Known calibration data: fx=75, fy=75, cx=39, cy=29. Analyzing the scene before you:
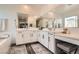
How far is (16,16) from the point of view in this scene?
1294mm

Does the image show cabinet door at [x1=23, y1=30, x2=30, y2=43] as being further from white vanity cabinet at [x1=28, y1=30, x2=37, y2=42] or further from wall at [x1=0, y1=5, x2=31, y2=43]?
wall at [x1=0, y1=5, x2=31, y2=43]

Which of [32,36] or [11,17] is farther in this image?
[32,36]

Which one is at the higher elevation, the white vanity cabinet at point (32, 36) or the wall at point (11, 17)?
the wall at point (11, 17)

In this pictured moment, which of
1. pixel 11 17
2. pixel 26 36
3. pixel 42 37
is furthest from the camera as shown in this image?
pixel 42 37

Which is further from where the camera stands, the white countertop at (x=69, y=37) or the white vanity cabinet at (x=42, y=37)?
the white vanity cabinet at (x=42, y=37)

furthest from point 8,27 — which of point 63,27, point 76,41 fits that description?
point 76,41

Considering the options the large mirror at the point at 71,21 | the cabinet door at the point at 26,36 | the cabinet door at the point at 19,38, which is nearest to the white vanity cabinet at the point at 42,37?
the cabinet door at the point at 26,36

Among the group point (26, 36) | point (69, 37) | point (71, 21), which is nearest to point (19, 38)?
point (26, 36)

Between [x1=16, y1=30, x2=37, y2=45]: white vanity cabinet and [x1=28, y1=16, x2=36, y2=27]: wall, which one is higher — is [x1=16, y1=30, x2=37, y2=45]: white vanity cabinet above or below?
below

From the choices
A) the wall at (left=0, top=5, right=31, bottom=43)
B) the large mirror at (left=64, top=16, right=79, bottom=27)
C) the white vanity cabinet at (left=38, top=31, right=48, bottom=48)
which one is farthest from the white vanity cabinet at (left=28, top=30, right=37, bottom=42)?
the large mirror at (left=64, top=16, right=79, bottom=27)

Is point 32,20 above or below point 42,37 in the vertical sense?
above

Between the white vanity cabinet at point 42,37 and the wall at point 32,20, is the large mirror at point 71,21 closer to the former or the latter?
the white vanity cabinet at point 42,37

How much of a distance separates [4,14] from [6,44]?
1.90 feet

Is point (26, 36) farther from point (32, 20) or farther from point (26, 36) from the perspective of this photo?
point (32, 20)
